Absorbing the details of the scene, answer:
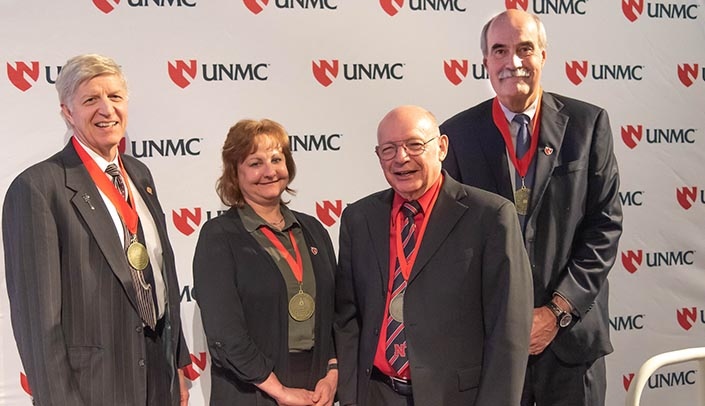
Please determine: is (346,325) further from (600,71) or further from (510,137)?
(600,71)

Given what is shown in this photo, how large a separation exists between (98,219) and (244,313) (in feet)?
1.88

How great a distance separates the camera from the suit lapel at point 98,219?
7.85 ft

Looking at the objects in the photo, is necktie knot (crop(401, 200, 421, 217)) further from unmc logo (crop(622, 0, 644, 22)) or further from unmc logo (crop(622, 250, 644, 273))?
unmc logo (crop(622, 0, 644, 22))

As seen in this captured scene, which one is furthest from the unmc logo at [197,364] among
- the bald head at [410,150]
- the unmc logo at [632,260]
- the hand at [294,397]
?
the unmc logo at [632,260]

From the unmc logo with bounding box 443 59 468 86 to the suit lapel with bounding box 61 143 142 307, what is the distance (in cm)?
203

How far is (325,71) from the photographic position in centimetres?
371

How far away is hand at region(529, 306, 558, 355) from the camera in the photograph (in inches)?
101

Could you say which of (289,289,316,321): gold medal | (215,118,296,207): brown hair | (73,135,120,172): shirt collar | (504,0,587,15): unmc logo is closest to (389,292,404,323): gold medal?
(289,289,316,321): gold medal

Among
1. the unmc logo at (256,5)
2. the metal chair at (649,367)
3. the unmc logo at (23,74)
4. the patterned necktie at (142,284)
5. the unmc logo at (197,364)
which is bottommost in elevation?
the unmc logo at (197,364)

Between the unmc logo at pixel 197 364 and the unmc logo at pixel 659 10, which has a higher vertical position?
the unmc logo at pixel 659 10

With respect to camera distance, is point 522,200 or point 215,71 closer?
point 522,200

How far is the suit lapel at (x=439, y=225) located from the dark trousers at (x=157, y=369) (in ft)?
2.96

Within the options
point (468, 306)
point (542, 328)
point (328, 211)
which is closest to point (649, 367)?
point (468, 306)

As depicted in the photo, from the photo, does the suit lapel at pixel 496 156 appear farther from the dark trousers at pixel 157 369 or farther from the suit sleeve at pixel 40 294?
the suit sleeve at pixel 40 294
